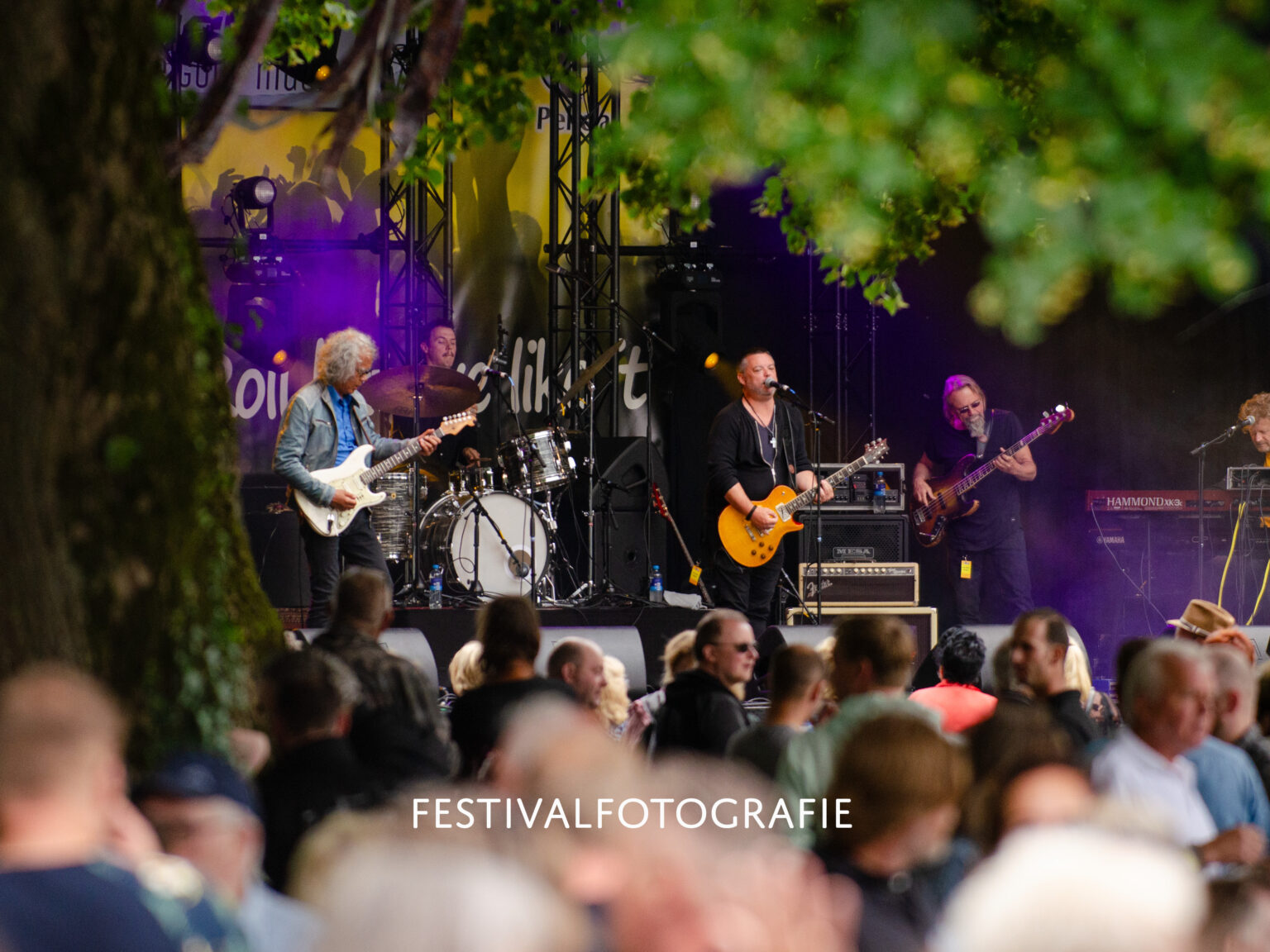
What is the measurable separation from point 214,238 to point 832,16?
11314 mm

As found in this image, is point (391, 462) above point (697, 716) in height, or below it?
above

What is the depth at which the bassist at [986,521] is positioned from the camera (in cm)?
1039

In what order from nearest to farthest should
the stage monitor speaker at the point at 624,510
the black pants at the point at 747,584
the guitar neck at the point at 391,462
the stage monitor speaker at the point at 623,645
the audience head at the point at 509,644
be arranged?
1. the audience head at the point at 509,644
2. the stage monitor speaker at the point at 623,645
3. the guitar neck at the point at 391,462
4. the black pants at the point at 747,584
5. the stage monitor speaker at the point at 624,510

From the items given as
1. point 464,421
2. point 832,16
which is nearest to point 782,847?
point 832,16

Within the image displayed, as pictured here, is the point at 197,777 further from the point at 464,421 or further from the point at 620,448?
the point at 620,448

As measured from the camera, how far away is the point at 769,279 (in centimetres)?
1350

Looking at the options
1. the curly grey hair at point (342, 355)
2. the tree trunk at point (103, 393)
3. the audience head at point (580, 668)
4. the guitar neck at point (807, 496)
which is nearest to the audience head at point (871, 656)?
the audience head at point (580, 668)

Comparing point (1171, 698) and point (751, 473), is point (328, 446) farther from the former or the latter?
point (1171, 698)

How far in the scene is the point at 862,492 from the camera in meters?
11.5

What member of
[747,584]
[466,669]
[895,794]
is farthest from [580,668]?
[747,584]

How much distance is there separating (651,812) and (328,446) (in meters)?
7.20

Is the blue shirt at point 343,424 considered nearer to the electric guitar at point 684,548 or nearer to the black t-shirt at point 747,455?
the black t-shirt at point 747,455

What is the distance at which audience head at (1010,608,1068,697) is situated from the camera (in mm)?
4855

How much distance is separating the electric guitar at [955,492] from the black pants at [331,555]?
4395mm
